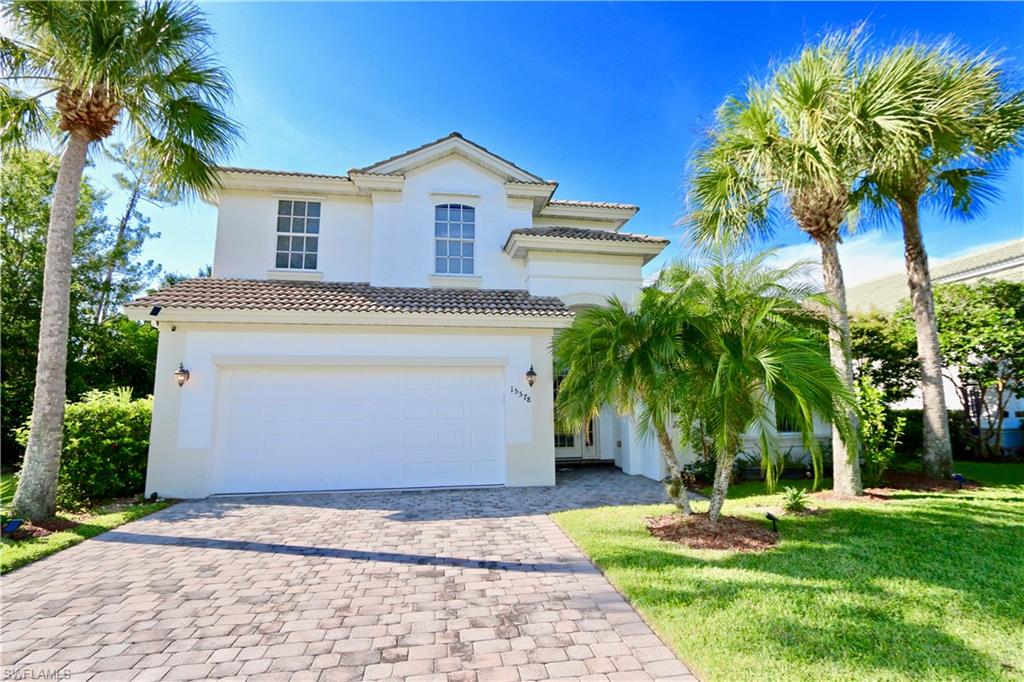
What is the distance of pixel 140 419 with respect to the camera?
1020cm

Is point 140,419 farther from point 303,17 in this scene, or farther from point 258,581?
point 303,17

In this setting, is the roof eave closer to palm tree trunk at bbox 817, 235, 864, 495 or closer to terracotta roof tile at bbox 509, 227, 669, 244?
terracotta roof tile at bbox 509, 227, 669, 244

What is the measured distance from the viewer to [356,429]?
34.3ft

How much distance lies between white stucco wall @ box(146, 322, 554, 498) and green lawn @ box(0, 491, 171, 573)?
1134 millimetres

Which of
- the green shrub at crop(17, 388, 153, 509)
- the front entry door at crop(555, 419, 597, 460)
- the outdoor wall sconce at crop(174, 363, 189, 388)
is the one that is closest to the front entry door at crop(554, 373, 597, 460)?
the front entry door at crop(555, 419, 597, 460)

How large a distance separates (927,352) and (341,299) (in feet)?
47.1

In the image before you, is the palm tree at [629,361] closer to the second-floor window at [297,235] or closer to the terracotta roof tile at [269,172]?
the second-floor window at [297,235]

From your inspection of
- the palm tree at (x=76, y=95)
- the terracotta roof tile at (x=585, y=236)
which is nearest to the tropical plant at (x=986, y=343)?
the terracotta roof tile at (x=585, y=236)

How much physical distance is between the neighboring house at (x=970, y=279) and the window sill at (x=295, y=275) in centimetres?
1829

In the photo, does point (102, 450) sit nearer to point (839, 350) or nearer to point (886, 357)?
point (839, 350)

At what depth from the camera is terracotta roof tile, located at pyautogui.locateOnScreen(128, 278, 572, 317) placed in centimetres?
1038

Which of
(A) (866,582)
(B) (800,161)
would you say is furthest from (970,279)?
(A) (866,582)

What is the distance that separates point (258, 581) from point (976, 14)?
16365 mm

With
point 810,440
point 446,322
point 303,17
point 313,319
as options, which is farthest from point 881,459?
point 303,17
